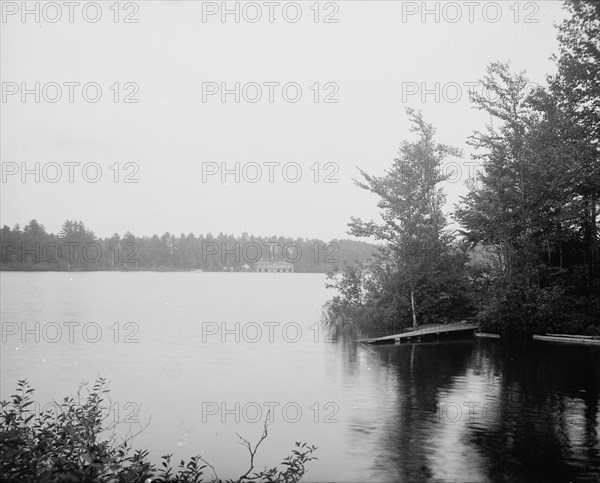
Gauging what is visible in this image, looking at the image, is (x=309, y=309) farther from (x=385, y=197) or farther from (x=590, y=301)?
(x=590, y=301)

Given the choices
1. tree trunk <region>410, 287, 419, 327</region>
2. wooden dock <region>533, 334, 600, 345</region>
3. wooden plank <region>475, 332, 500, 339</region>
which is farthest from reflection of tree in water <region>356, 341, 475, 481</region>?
wooden dock <region>533, 334, 600, 345</region>

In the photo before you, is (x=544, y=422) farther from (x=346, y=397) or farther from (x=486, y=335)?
(x=486, y=335)

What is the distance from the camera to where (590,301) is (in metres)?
33.4

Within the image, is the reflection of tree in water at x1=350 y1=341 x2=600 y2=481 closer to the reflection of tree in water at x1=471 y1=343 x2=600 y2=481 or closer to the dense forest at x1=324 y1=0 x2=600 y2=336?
the reflection of tree in water at x1=471 y1=343 x2=600 y2=481

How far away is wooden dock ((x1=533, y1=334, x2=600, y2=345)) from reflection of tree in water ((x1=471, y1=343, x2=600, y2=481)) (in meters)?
4.87

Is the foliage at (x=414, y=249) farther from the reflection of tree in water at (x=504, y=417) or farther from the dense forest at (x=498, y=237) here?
the reflection of tree in water at (x=504, y=417)

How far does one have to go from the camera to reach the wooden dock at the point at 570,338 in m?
30.3

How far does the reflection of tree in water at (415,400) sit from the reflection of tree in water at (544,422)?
1512 millimetres

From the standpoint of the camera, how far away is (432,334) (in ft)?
113

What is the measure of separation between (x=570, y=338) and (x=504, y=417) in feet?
61.7

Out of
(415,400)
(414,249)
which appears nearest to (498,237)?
(414,249)

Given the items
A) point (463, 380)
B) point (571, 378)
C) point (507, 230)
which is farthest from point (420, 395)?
point (507, 230)

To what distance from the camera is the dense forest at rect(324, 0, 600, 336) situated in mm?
32562

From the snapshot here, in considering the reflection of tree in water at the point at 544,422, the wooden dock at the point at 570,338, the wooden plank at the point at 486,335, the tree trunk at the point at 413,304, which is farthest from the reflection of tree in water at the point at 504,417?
the tree trunk at the point at 413,304
